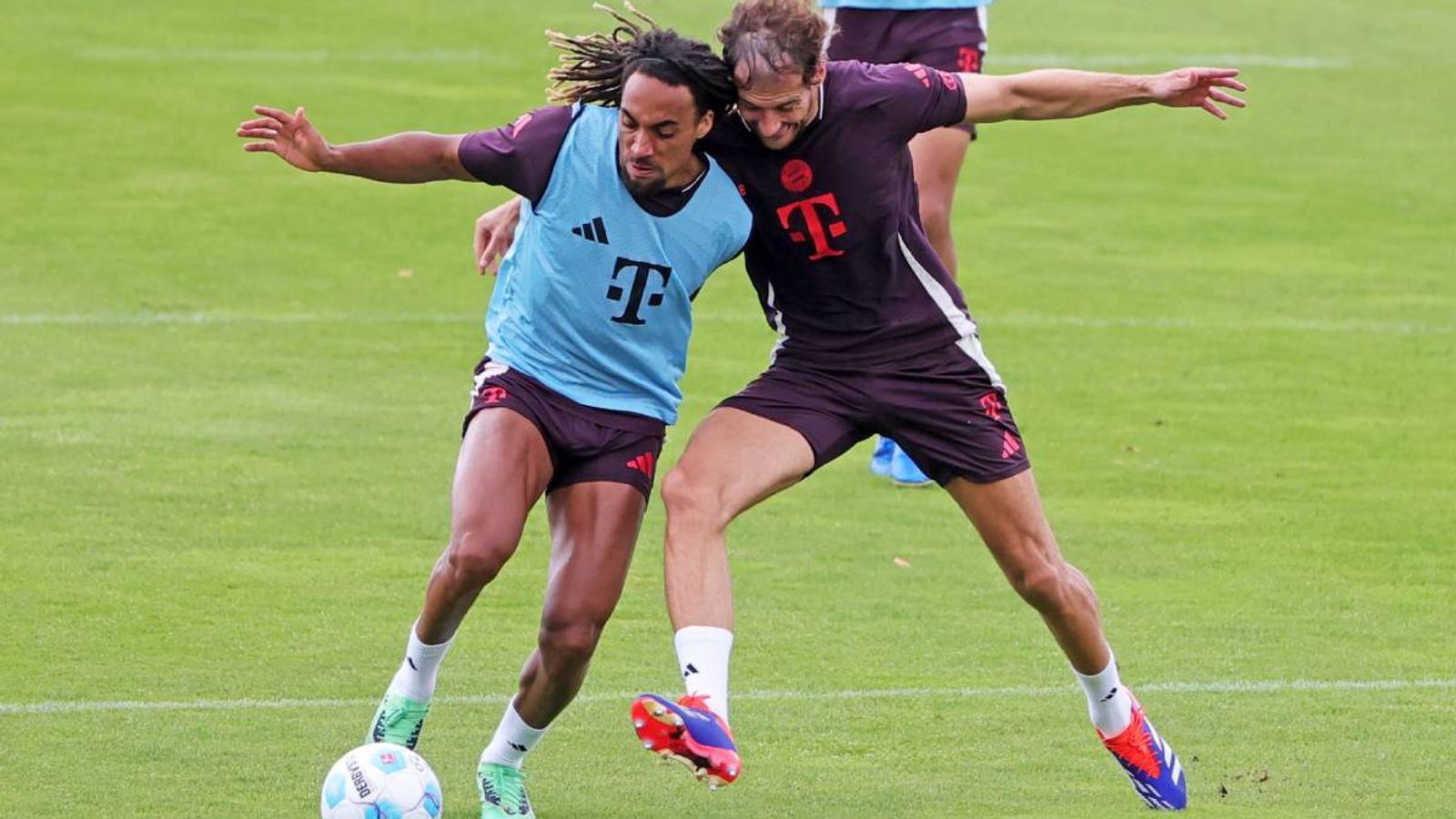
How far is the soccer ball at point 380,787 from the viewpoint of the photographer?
632 cm

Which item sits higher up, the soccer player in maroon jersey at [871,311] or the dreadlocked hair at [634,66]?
the dreadlocked hair at [634,66]

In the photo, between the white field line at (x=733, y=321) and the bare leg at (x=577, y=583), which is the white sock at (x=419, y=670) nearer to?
the bare leg at (x=577, y=583)

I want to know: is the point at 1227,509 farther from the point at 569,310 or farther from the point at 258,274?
the point at 258,274

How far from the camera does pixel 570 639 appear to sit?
657 cm

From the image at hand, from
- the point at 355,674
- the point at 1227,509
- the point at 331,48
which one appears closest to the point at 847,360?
the point at 355,674

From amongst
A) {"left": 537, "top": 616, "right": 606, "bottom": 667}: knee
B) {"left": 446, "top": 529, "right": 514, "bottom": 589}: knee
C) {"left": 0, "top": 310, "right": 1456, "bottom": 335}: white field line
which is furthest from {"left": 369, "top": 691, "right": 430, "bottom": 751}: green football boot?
{"left": 0, "top": 310, "right": 1456, "bottom": 335}: white field line

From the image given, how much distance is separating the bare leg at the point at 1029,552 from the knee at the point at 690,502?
849 millimetres

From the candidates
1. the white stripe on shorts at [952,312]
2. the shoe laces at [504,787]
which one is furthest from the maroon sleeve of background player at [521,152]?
the shoe laces at [504,787]

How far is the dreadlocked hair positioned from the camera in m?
6.47

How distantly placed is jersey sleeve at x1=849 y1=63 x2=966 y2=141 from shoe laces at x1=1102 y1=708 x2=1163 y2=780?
1834 millimetres

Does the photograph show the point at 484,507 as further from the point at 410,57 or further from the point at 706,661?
the point at 410,57

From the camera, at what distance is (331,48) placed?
22.3 meters

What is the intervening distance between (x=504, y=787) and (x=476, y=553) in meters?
0.80

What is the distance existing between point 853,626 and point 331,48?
1434cm
